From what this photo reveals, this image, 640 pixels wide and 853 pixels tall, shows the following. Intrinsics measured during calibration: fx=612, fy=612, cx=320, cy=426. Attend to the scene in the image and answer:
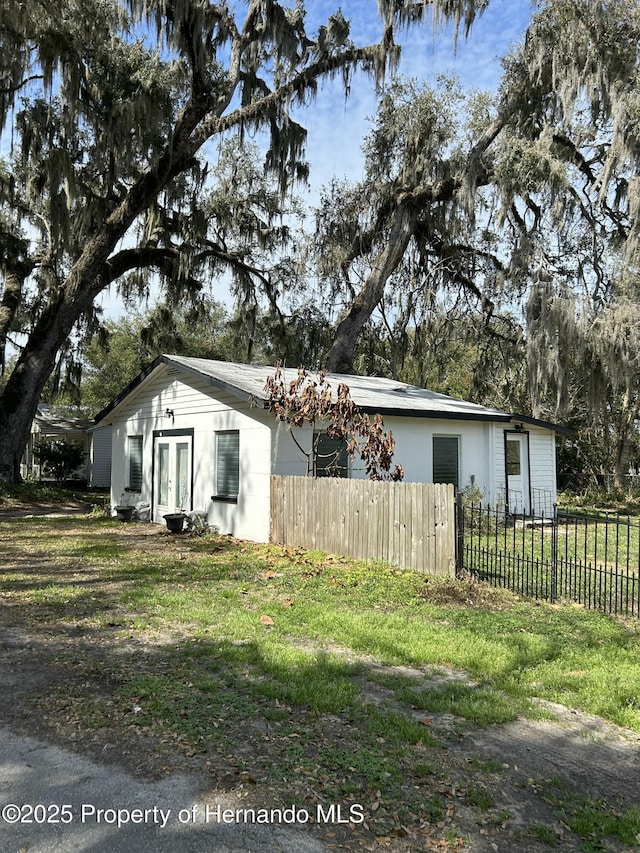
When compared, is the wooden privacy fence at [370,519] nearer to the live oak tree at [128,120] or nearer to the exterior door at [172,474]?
the exterior door at [172,474]

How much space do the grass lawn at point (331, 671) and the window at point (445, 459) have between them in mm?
5768

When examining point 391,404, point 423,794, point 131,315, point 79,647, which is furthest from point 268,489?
point 131,315

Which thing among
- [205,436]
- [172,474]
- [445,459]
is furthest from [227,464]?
[445,459]

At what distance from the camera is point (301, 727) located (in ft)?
12.5

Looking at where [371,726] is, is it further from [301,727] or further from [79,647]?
[79,647]

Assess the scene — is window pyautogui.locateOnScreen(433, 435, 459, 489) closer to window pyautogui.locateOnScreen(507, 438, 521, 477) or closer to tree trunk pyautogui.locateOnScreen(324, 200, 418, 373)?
window pyautogui.locateOnScreen(507, 438, 521, 477)

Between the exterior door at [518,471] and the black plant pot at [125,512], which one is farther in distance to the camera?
the exterior door at [518,471]

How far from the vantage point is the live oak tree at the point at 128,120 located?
14062mm

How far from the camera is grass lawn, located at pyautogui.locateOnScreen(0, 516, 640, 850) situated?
3199 mm

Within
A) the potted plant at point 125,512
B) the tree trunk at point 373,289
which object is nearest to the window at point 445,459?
the tree trunk at point 373,289

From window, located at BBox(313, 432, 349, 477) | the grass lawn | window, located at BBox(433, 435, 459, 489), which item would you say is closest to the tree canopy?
window, located at BBox(433, 435, 459, 489)

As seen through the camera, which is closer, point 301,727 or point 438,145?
point 301,727

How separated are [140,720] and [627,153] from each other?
1586cm

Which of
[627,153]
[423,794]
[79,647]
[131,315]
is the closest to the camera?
[423,794]
